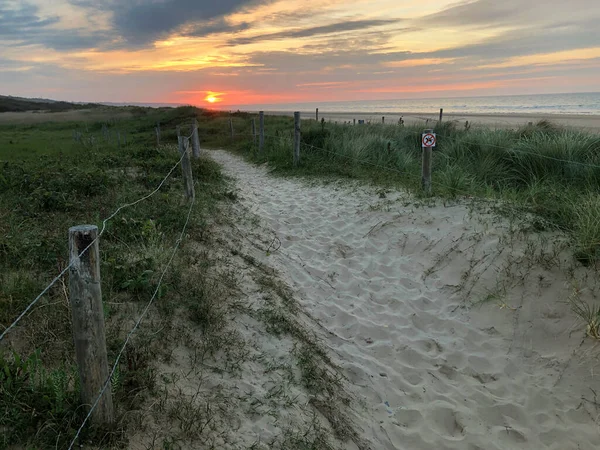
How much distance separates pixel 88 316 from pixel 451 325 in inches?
141

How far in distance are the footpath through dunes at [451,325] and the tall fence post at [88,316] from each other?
1.91 m

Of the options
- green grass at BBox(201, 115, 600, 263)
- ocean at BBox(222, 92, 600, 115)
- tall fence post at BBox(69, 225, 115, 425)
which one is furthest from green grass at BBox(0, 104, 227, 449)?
ocean at BBox(222, 92, 600, 115)

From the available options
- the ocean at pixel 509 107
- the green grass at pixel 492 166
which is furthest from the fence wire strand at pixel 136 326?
the ocean at pixel 509 107

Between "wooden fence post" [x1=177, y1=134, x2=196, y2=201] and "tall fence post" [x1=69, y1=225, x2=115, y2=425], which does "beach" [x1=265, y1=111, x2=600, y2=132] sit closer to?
"wooden fence post" [x1=177, y1=134, x2=196, y2=201]

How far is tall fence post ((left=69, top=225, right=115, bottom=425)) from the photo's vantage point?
1828 millimetres

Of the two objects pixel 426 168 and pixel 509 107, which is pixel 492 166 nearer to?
pixel 426 168

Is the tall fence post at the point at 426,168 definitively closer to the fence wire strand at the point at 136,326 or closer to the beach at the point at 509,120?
the fence wire strand at the point at 136,326

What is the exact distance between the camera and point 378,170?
32.2 feet

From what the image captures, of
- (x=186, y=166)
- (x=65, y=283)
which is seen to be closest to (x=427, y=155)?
(x=186, y=166)

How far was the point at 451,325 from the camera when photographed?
4.27m

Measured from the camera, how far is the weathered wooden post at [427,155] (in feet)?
22.1

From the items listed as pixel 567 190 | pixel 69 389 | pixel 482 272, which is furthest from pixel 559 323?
pixel 69 389

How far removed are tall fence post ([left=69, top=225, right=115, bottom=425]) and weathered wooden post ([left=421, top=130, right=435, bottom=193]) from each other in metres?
5.95

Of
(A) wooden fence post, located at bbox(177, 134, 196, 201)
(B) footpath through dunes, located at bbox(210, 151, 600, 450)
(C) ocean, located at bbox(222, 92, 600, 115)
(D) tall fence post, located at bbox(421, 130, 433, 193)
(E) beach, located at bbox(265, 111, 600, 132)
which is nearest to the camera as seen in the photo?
(B) footpath through dunes, located at bbox(210, 151, 600, 450)
